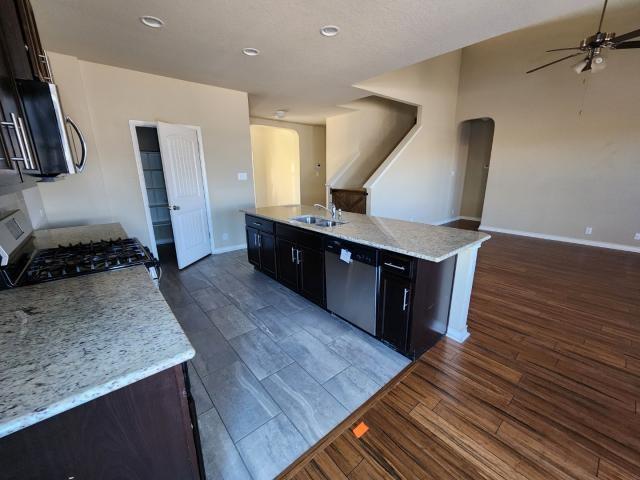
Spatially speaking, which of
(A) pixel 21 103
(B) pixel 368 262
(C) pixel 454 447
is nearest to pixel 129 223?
(A) pixel 21 103

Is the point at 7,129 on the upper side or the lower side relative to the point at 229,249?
upper

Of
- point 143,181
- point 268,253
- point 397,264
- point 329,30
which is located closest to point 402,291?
point 397,264

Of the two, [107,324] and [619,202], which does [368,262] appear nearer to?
[107,324]

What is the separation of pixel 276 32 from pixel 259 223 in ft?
6.24

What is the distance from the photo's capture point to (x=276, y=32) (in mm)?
2385

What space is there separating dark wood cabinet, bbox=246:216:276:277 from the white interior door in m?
1.01

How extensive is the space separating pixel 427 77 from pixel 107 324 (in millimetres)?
6073

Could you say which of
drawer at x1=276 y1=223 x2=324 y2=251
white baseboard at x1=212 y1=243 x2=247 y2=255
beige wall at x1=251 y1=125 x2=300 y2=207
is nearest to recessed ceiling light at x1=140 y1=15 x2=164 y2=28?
drawer at x1=276 y1=223 x2=324 y2=251

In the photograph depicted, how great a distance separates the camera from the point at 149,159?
484 cm

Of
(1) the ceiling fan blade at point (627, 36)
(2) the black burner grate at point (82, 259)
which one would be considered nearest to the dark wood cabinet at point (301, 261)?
(2) the black burner grate at point (82, 259)

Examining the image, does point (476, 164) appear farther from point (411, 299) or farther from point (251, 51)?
point (411, 299)

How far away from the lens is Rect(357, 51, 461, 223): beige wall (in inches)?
192

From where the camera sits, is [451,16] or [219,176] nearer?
[451,16]

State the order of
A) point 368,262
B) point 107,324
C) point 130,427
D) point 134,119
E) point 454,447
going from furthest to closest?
point 134,119, point 368,262, point 454,447, point 107,324, point 130,427
